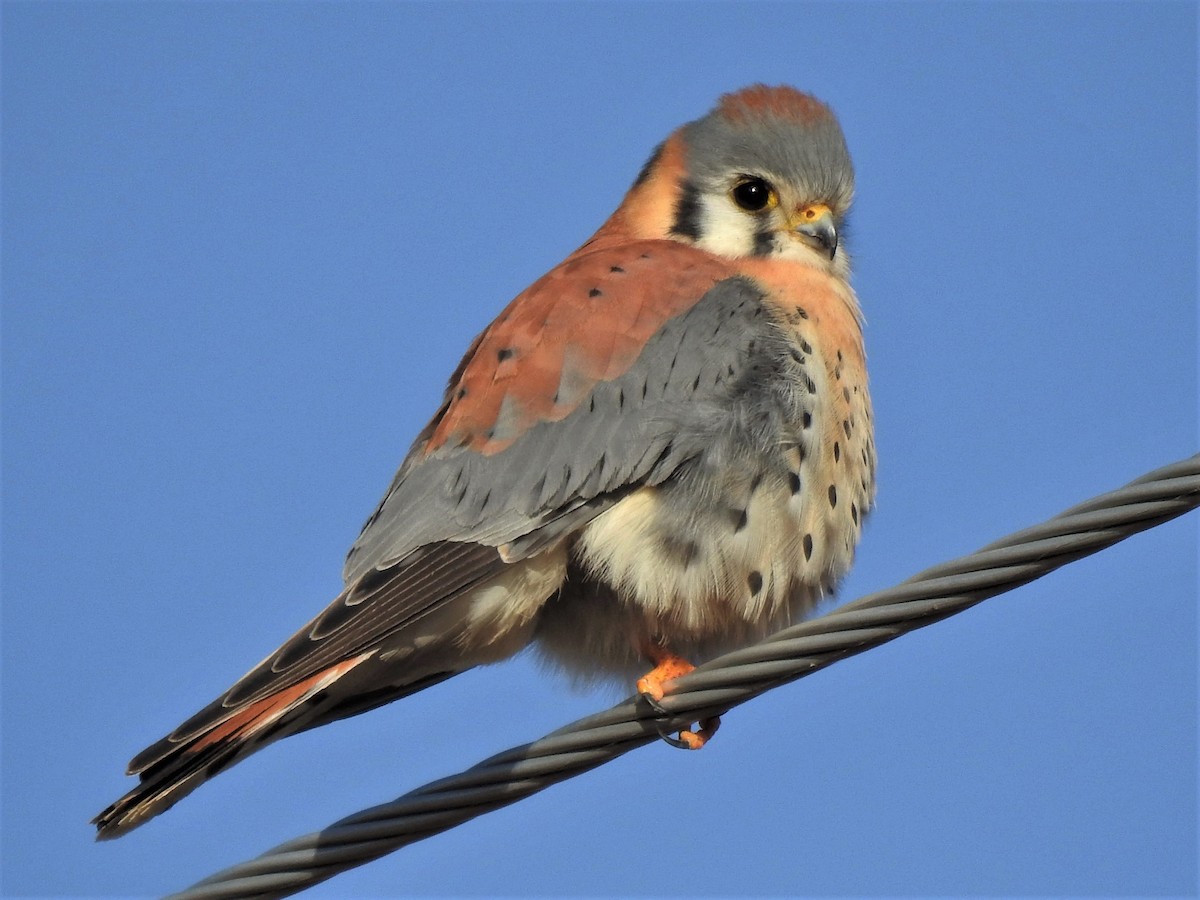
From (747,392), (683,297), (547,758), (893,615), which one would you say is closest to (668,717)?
(547,758)

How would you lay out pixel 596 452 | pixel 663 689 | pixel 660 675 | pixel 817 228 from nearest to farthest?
1. pixel 663 689
2. pixel 660 675
3. pixel 596 452
4. pixel 817 228

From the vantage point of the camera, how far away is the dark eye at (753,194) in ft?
13.9

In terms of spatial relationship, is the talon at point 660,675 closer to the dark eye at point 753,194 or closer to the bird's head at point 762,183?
the bird's head at point 762,183

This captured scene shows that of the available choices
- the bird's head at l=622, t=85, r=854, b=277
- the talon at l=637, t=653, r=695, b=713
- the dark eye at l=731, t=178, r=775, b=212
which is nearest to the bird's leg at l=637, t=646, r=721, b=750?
the talon at l=637, t=653, r=695, b=713

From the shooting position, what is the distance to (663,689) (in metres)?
2.96

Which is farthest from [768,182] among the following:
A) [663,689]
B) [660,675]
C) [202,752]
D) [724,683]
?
[202,752]

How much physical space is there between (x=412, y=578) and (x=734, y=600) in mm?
766

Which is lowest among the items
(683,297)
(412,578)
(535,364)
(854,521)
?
(412,578)

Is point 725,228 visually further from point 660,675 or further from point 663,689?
point 663,689

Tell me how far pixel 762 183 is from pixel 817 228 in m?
0.22

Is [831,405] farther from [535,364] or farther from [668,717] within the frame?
[668,717]

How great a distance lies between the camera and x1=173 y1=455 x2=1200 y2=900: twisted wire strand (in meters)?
2.24

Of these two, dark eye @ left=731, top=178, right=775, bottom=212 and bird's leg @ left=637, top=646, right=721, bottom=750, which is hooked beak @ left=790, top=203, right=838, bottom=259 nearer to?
dark eye @ left=731, top=178, right=775, bottom=212

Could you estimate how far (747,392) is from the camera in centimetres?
360
